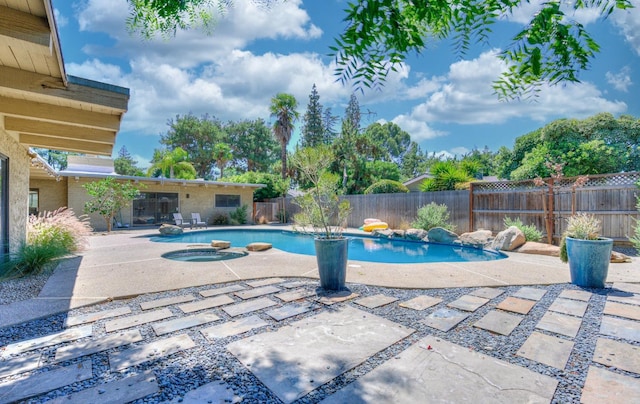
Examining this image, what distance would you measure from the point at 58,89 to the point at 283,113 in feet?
69.1

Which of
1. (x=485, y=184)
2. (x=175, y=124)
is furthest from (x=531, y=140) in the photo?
(x=175, y=124)

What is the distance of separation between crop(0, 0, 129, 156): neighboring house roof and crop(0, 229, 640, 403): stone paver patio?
7.68ft

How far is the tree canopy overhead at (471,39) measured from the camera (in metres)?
1.23

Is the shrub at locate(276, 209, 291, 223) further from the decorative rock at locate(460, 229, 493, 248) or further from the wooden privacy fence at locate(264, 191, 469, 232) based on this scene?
the decorative rock at locate(460, 229, 493, 248)

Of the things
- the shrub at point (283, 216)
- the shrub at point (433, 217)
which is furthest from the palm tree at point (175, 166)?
the shrub at point (433, 217)

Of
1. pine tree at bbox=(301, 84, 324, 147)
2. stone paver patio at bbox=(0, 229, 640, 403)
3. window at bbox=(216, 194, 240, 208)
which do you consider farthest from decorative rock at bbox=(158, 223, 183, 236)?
pine tree at bbox=(301, 84, 324, 147)

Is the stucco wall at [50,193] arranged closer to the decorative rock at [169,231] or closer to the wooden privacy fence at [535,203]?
the decorative rock at [169,231]

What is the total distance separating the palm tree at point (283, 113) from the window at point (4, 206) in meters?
19.1

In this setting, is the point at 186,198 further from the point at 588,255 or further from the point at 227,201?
the point at 588,255

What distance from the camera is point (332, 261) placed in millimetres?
4219

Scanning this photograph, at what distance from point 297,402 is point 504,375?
1.43 m

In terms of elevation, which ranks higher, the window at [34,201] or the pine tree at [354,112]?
the pine tree at [354,112]

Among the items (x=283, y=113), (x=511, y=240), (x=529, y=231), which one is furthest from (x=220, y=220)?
(x=529, y=231)

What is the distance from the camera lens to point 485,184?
10.8m
